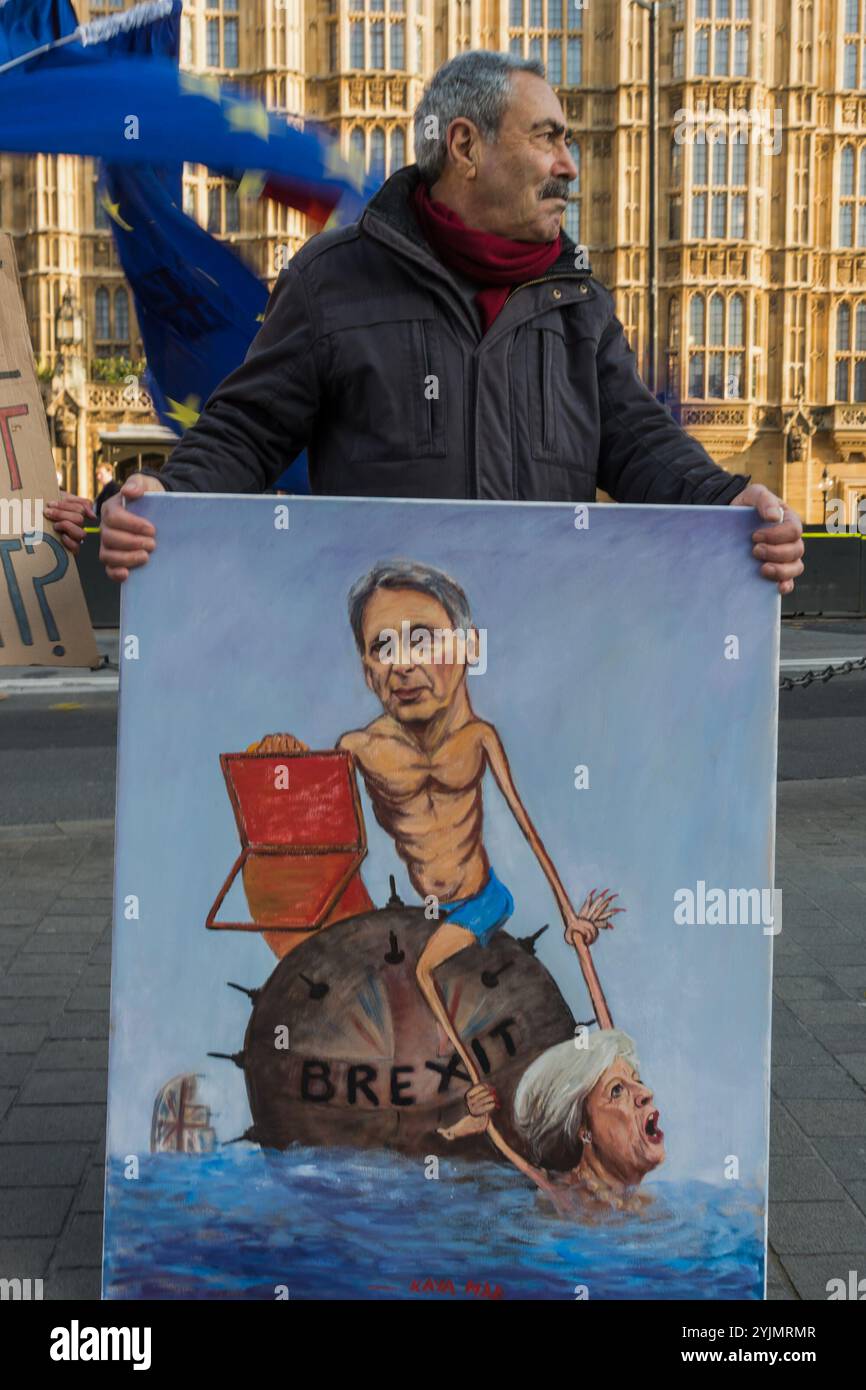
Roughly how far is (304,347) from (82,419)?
148 feet

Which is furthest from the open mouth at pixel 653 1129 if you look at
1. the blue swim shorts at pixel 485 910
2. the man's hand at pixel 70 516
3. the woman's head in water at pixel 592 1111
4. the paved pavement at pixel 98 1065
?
the man's hand at pixel 70 516

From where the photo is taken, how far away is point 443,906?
2246 mm

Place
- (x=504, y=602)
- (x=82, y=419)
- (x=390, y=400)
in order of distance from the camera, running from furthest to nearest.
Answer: (x=82, y=419)
(x=390, y=400)
(x=504, y=602)

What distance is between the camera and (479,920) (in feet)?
7.38

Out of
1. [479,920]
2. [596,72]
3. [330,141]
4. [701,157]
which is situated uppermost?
[596,72]

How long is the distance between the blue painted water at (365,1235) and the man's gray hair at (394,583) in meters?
0.73

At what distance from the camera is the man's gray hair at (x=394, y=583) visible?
7.20ft

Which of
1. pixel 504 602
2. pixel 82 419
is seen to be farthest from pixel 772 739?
pixel 82 419

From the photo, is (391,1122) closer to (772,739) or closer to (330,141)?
(772,739)

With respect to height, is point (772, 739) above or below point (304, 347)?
below

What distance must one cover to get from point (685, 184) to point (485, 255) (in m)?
46.8

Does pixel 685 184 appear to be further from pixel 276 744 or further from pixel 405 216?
pixel 276 744

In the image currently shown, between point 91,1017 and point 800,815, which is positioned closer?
point 91,1017

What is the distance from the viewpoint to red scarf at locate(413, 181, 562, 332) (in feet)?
7.89
